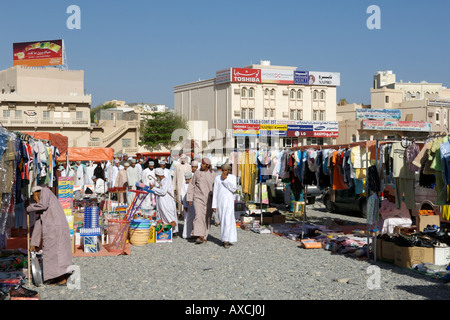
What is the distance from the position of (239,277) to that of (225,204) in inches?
138

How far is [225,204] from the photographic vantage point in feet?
39.0

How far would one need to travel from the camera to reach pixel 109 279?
27.6ft

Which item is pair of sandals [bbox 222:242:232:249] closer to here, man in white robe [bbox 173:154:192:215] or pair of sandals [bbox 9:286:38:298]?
man in white robe [bbox 173:154:192:215]

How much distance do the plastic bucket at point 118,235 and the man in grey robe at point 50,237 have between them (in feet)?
9.19

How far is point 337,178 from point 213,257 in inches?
137

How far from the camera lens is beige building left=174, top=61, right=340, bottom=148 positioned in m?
59.2

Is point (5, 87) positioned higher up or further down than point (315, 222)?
higher up

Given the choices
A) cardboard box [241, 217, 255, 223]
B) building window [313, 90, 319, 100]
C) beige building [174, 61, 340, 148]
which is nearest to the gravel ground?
cardboard box [241, 217, 255, 223]

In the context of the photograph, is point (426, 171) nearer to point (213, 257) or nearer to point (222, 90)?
point (213, 257)

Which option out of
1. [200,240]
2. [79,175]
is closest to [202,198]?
[200,240]

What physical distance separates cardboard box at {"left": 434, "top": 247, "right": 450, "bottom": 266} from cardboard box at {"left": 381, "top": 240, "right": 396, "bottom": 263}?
0.70 metres

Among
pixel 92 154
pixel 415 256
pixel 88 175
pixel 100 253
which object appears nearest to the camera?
pixel 415 256

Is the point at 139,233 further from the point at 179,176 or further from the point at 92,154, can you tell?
the point at 92,154
